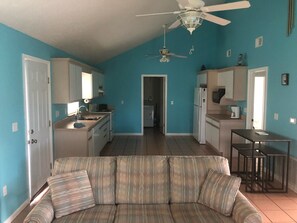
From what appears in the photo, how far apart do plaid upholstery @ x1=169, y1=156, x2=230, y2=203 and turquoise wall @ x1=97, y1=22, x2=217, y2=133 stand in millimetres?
6221

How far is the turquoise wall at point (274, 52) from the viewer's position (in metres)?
4.41

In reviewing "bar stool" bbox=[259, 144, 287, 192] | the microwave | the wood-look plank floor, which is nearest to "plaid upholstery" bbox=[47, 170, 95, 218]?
"bar stool" bbox=[259, 144, 287, 192]

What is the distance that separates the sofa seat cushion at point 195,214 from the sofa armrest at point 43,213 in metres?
1.14

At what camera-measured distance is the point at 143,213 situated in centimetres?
257

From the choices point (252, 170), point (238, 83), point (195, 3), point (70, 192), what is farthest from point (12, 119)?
point (238, 83)

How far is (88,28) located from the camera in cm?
444

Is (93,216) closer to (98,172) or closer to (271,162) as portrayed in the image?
(98,172)

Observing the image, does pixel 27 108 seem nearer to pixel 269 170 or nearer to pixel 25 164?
pixel 25 164

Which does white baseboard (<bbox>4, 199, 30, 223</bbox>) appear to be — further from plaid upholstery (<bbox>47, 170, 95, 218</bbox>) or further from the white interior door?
plaid upholstery (<bbox>47, 170, 95, 218</bbox>)

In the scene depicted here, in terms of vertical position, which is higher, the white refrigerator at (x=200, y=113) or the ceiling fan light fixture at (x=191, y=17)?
the ceiling fan light fixture at (x=191, y=17)

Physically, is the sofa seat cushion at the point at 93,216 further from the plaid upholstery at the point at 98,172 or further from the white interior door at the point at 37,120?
the white interior door at the point at 37,120

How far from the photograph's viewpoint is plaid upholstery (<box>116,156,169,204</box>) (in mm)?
2797

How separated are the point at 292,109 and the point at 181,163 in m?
2.57

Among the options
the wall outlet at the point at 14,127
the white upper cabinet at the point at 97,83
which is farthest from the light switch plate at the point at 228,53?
the wall outlet at the point at 14,127
